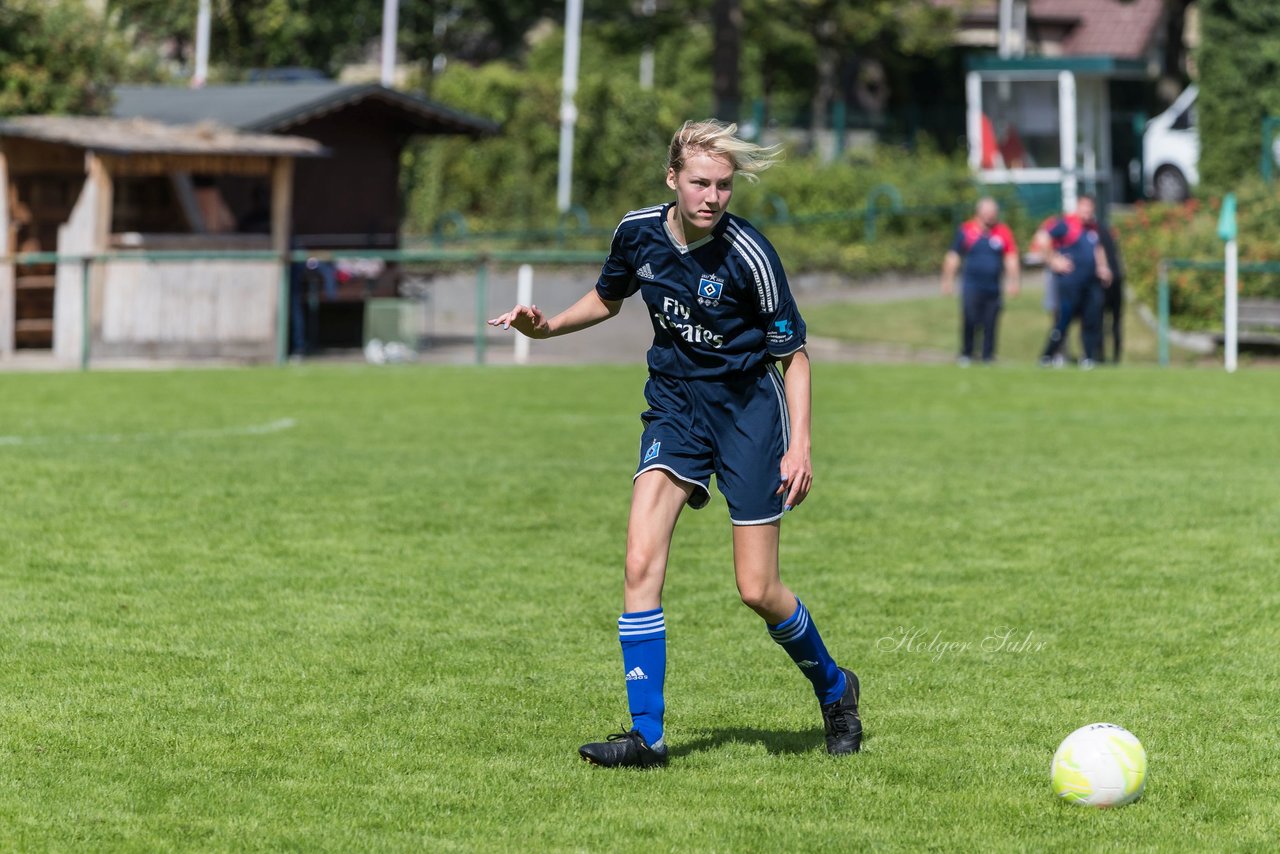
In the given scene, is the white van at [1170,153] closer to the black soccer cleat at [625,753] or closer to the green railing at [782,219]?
the green railing at [782,219]

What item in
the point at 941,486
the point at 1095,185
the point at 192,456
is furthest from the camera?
the point at 1095,185

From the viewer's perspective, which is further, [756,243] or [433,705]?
[433,705]

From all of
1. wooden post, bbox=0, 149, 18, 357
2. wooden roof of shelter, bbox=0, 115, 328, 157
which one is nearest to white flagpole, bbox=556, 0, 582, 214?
wooden roof of shelter, bbox=0, 115, 328, 157

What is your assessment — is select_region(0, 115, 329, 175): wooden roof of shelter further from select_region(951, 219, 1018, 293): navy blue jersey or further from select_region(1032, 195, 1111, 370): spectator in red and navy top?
select_region(1032, 195, 1111, 370): spectator in red and navy top

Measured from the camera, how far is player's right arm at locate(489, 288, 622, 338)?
610 cm

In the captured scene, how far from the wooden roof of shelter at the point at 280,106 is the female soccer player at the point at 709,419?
21417 millimetres

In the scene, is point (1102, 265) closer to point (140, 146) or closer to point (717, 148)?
point (140, 146)

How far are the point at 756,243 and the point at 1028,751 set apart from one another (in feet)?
6.19

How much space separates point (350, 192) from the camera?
30094mm

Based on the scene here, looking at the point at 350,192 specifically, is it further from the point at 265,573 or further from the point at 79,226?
the point at 265,573

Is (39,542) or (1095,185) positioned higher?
(1095,185)

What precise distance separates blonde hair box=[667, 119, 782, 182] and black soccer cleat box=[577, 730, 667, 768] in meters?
1.76

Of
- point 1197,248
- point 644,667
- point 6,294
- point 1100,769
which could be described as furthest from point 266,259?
point 1100,769

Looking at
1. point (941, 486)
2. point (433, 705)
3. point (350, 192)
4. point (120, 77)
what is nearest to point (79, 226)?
point (350, 192)
